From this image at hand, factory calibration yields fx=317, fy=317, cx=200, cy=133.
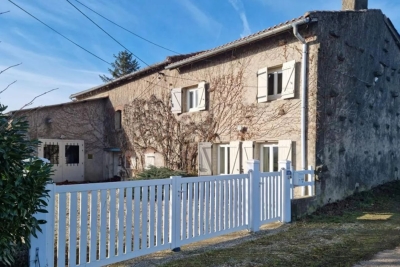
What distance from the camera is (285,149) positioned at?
9406 mm

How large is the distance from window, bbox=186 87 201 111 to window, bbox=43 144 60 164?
7.43m

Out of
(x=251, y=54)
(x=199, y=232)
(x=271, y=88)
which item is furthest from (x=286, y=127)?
(x=199, y=232)

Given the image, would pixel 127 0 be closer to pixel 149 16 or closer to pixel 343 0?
pixel 149 16

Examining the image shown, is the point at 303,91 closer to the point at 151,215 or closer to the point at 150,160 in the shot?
the point at 151,215

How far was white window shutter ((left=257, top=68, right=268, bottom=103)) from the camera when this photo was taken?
10234 mm

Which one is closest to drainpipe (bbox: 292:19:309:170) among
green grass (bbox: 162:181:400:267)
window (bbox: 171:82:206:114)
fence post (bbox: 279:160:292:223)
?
green grass (bbox: 162:181:400:267)

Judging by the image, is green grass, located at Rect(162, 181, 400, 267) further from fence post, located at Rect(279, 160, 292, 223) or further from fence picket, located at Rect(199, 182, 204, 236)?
fence picket, located at Rect(199, 182, 204, 236)

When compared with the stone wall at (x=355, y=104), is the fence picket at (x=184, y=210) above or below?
below

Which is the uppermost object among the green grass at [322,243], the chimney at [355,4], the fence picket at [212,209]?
the chimney at [355,4]

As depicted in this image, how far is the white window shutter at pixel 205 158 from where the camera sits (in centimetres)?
1205

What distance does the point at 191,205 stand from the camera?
5.00 m

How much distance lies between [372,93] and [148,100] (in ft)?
31.8

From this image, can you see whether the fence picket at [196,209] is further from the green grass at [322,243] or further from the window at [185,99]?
the window at [185,99]

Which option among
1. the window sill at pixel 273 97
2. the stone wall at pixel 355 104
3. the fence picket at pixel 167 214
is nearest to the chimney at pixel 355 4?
the stone wall at pixel 355 104
